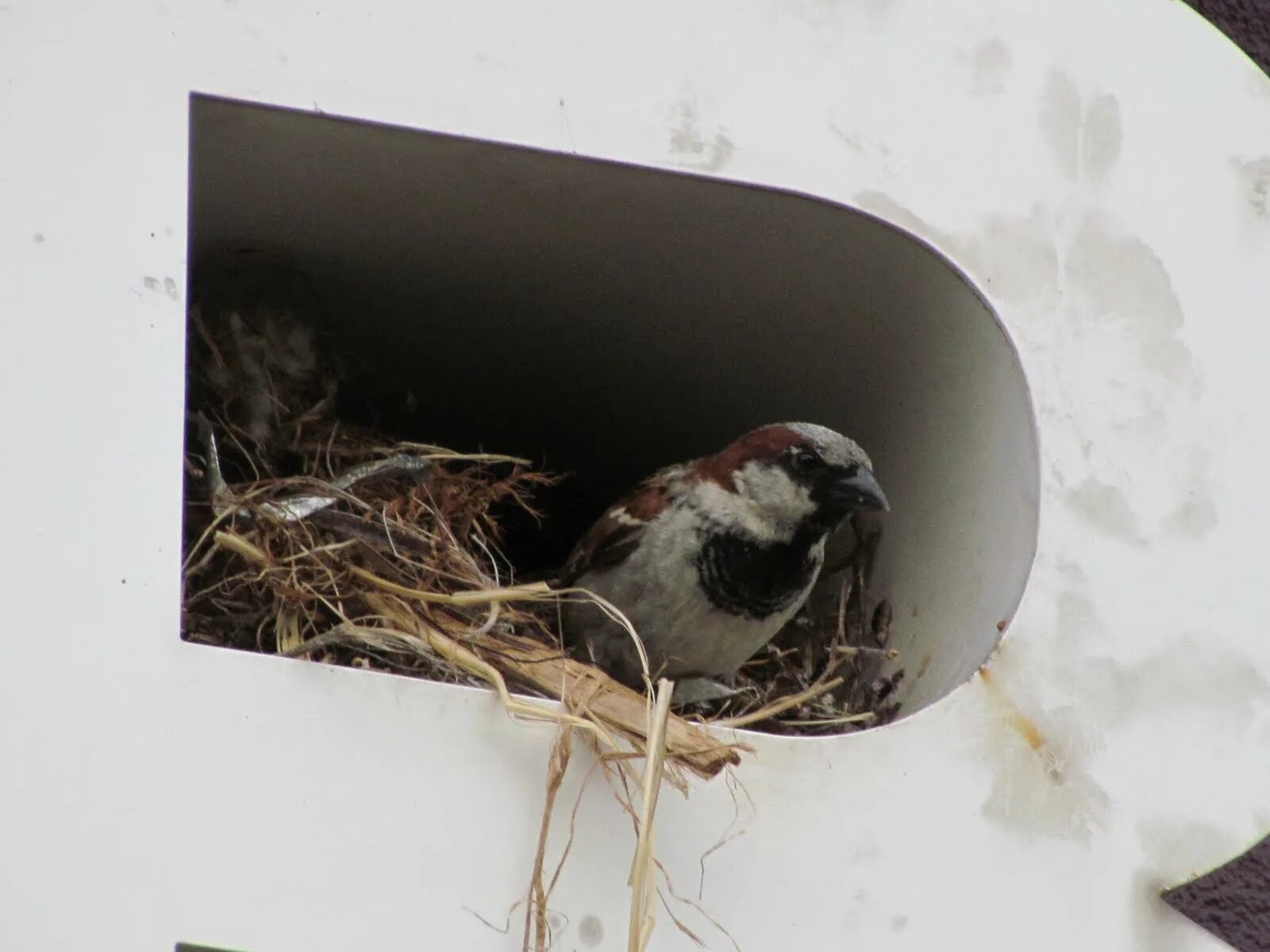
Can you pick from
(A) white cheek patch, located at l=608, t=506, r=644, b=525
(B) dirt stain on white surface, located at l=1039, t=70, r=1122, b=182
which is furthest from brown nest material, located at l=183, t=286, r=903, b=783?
(B) dirt stain on white surface, located at l=1039, t=70, r=1122, b=182

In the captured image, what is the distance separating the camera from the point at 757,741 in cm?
185

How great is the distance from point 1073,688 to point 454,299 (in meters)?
1.17

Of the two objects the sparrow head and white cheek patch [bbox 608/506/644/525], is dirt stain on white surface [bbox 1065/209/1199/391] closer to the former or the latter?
the sparrow head

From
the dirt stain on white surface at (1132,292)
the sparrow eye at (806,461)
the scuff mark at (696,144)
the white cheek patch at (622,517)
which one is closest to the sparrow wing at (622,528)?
the white cheek patch at (622,517)

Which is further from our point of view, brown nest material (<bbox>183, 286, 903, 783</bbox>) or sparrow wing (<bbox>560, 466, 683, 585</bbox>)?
sparrow wing (<bbox>560, 466, 683, 585</bbox>)

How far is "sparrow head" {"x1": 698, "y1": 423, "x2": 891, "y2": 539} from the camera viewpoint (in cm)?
236

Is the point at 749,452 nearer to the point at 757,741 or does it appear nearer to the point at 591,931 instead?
the point at 757,741

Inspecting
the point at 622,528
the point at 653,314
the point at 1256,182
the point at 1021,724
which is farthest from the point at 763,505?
the point at 1256,182

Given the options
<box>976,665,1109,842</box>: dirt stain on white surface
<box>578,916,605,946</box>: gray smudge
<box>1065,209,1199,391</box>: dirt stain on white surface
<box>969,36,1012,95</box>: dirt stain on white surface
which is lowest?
<box>578,916,605,946</box>: gray smudge

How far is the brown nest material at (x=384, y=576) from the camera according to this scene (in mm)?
1887

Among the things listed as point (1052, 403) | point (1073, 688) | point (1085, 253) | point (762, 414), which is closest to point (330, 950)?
point (1073, 688)

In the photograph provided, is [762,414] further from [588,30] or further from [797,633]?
[588,30]

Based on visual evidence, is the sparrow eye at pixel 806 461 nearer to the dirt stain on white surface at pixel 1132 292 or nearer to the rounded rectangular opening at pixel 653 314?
the rounded rectangular opening at pixel 653 314

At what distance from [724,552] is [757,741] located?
537 millimetres
